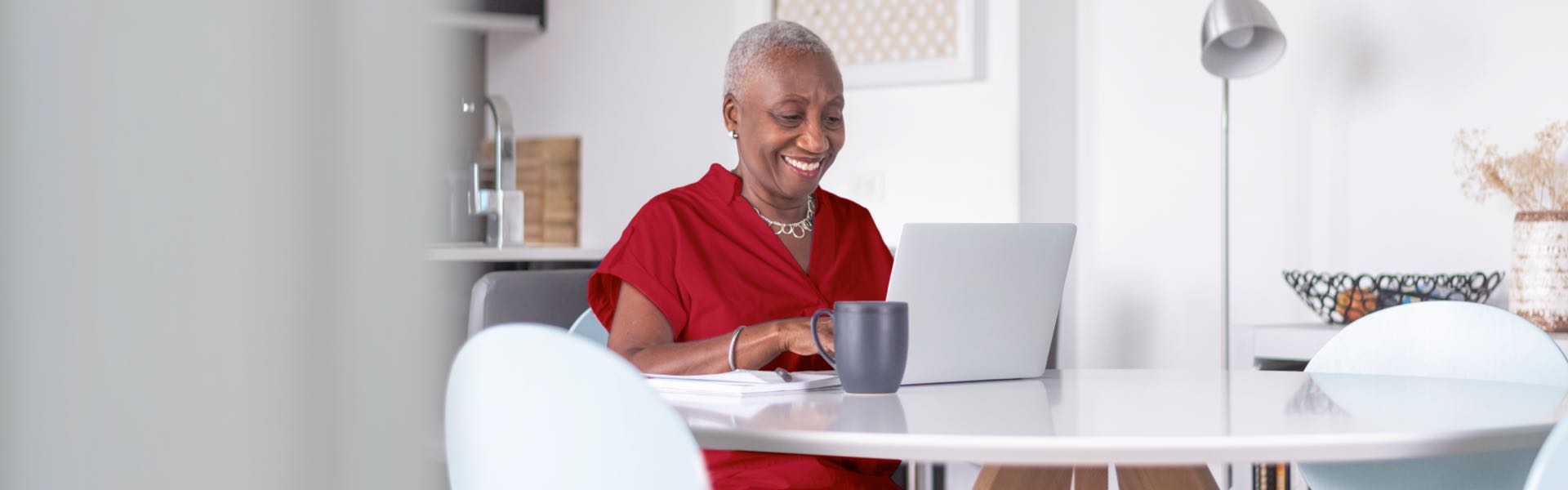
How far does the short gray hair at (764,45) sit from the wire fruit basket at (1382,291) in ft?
4.85

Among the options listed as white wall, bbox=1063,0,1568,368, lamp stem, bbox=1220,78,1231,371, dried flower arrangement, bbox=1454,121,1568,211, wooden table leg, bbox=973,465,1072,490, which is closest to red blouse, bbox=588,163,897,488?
wooden table leg, bbox=973,465,1072,490

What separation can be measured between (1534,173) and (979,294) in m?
1.91

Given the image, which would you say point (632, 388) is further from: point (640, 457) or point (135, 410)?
point (135, 410)

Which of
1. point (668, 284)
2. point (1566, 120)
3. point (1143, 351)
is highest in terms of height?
point (1566, 120)

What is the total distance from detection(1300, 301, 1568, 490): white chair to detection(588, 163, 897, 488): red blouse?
539mm

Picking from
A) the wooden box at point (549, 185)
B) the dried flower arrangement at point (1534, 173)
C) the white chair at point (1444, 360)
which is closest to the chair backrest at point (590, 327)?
the white chair at point (1444, 360)

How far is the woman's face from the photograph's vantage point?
171cm

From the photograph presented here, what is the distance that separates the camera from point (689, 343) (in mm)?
1467

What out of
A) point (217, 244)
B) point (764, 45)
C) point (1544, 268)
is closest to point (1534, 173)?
point (1544, 268)

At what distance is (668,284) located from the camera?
160cm

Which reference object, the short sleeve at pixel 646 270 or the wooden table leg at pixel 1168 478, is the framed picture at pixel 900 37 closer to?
the short sleeve at pixel 646 270

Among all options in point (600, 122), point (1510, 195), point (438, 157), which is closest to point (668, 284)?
point (438, 157)

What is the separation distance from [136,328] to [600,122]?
4.16m

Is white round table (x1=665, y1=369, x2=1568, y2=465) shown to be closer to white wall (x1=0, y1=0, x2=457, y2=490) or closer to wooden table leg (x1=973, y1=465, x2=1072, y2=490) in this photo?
wooden table leg (x1=973, y1=465, x2=1072, y2=490)
